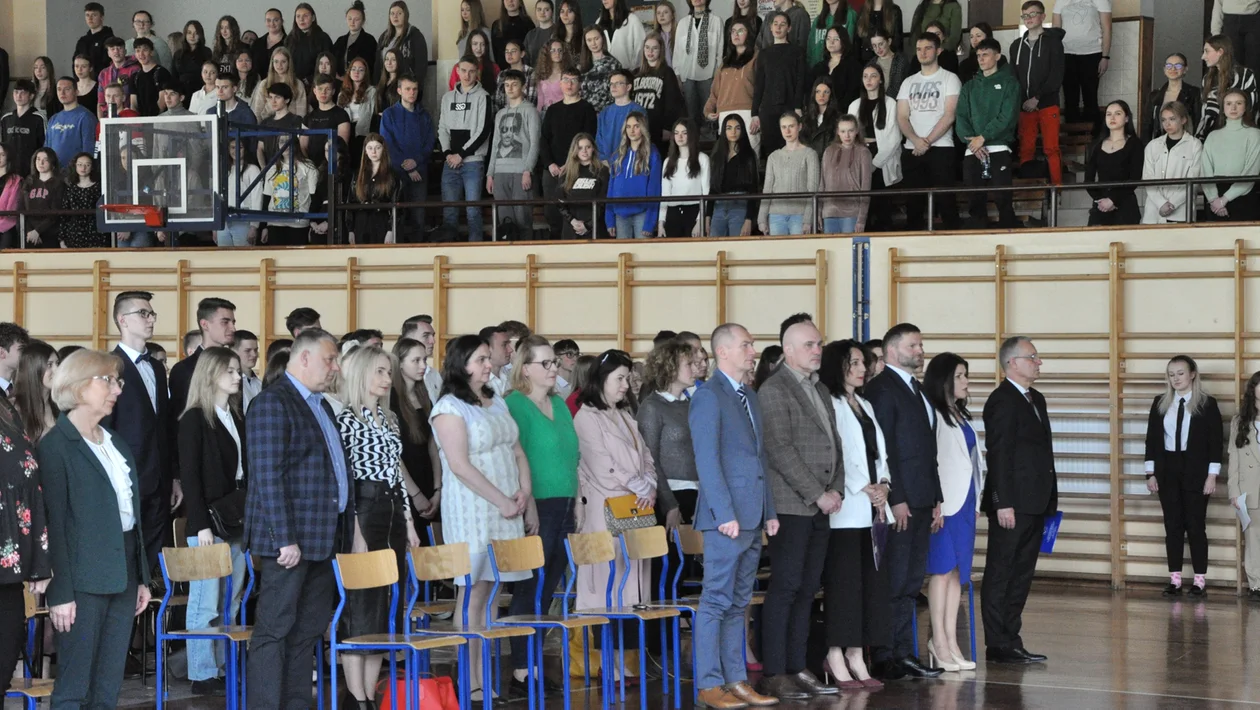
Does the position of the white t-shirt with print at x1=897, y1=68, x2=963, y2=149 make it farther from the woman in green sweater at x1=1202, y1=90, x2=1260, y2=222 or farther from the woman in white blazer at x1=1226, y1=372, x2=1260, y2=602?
the woman in white blazer at x1=1226, y1=372, x2=1260, y2=602

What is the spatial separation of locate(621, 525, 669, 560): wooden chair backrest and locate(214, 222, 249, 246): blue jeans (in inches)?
292

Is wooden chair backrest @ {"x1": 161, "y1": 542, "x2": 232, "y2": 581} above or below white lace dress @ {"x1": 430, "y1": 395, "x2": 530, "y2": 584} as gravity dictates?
below

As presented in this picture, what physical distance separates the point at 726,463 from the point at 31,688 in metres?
2.84

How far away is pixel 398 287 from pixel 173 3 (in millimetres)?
7087

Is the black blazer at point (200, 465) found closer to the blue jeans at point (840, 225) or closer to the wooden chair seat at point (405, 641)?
the wooden chair seat at point (405, 641)

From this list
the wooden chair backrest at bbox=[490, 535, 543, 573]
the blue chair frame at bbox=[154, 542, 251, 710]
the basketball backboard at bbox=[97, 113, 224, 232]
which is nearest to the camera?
the blue chair frame at bbox=[154, 542, 251, 710]

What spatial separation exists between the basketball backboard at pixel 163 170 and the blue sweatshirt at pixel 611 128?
3036mm

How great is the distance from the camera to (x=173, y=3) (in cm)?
1742

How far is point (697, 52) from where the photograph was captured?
12.8 meters

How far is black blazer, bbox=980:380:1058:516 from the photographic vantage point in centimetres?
745

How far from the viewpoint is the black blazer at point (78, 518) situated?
15.3 ft

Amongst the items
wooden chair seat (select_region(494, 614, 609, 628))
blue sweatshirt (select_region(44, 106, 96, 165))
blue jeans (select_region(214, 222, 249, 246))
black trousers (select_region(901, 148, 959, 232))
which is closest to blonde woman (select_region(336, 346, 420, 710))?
wooden chair seat (select_region(494, 614, 609, 628))

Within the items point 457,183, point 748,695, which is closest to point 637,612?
point 748,695

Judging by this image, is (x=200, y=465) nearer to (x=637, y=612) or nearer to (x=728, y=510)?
(x=637, y=612)
